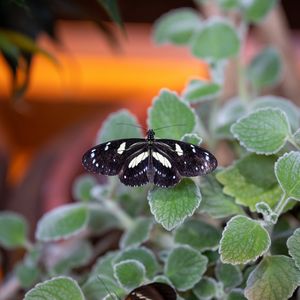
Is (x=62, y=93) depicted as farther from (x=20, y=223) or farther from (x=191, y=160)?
(x=191, y=160)

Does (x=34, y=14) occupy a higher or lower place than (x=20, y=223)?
higher

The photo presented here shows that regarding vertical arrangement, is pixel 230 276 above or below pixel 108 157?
below

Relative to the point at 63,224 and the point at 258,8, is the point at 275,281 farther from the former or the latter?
the point at 258,8

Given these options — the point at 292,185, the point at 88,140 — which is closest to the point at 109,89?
the point at 88,140

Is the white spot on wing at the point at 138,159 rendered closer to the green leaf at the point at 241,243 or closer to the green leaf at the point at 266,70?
the green leaf at the point at 241,243

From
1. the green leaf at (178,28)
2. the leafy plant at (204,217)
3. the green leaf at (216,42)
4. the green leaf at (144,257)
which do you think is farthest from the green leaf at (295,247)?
the green leaf at (178,28)

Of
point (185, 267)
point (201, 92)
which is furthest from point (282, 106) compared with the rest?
point (185, 267)
